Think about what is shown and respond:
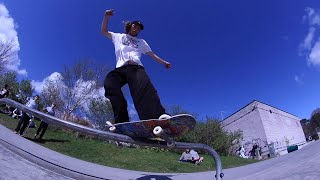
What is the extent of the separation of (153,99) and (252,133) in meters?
42.5

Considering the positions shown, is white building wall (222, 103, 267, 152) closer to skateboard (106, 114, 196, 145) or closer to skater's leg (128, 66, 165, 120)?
skater's leg (128, 66, 165, 120)

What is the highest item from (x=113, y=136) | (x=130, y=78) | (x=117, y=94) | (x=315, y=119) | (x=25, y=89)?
(x=315, y=119)

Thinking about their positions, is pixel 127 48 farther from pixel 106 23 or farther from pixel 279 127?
pixel 279 127

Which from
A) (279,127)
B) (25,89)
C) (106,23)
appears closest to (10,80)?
(25,89)

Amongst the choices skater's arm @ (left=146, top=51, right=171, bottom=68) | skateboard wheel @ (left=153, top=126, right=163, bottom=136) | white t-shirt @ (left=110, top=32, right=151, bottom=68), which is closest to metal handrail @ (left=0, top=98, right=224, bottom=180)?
skateboard wheel @ (left=153, top=126, right=163, bottom=136)

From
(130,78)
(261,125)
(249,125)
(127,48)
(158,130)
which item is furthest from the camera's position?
(249,125)

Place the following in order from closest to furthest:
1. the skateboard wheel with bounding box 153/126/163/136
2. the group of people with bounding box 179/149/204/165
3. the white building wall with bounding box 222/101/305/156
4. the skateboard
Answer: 1. the skateboard wheel with bounding box 153/126/163/136
2. the skateboard
3. the group of people with bounding box 179/149/204/165
4. the white building wall with bounding box 222/101/305/156

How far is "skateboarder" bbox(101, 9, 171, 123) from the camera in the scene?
316 centimetres

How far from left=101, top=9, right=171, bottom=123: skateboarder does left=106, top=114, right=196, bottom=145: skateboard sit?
0.11 metres

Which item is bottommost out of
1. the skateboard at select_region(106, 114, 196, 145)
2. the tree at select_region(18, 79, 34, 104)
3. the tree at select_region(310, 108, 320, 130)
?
the skateboard at select_region(106, 114, 196, 145)

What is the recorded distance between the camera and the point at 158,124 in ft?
9.18

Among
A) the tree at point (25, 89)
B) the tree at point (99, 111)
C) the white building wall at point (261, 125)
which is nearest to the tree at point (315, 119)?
the white building wall at point (261, 125)

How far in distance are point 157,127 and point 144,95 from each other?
655 millimetres

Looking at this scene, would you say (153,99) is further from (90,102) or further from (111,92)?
(90,102)
